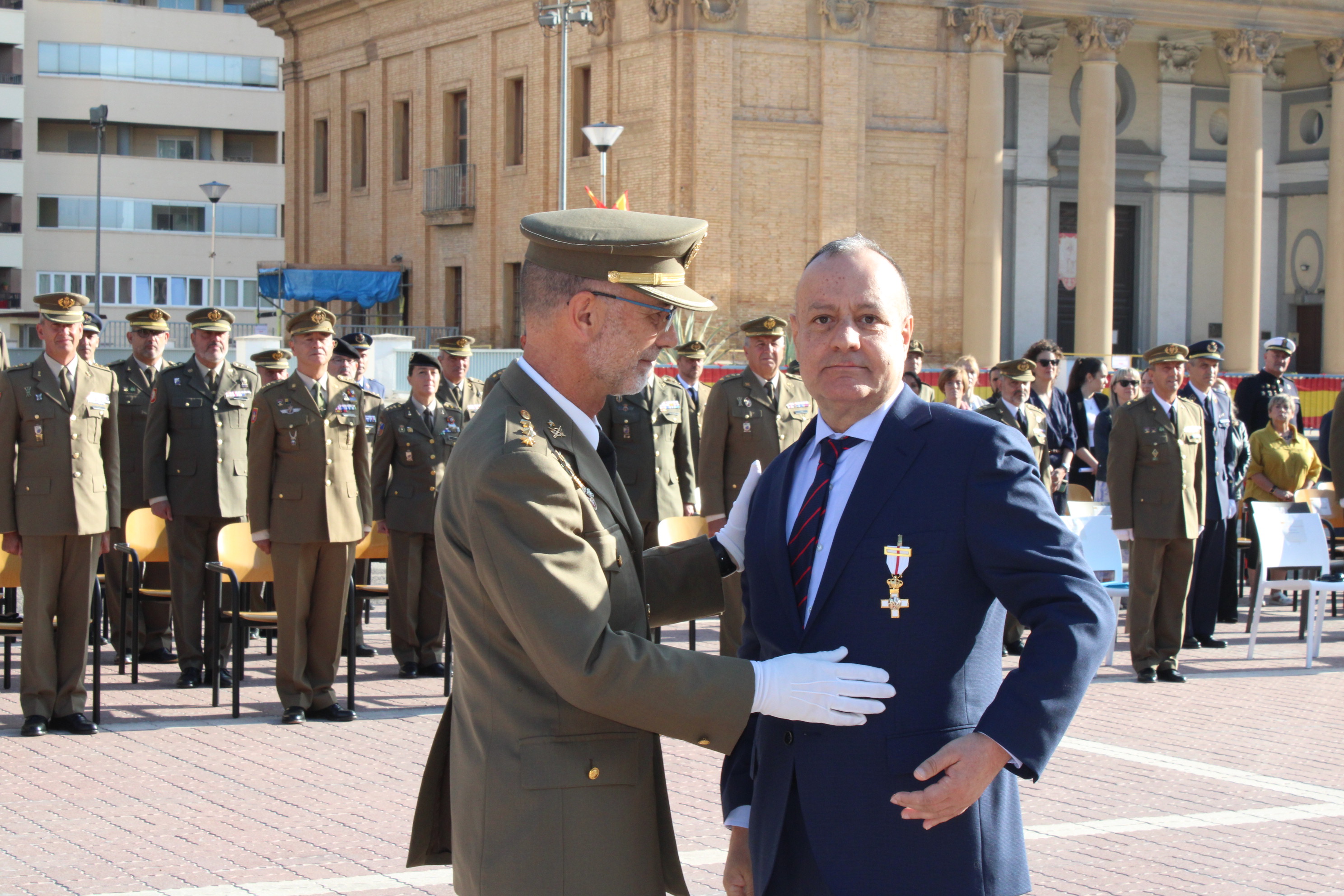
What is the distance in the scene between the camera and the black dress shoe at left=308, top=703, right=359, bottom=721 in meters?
9.22

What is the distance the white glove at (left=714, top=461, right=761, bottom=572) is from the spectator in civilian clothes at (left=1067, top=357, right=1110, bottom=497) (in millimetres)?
12731

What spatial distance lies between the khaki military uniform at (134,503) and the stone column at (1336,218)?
3235 cm

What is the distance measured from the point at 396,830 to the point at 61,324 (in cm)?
410

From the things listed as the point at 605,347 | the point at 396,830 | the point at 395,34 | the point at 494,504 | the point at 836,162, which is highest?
the point at 395,34

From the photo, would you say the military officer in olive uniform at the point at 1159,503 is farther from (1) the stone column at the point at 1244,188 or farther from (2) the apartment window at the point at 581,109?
(1) the stone column at the point at 1244,188

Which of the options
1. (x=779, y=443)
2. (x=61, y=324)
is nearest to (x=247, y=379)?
(x=61, y=324)

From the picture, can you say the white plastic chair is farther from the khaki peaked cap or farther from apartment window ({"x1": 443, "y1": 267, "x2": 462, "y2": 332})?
apartment window ({"x1": 443, "y1": 267, "x2": 462, "y2": 332})

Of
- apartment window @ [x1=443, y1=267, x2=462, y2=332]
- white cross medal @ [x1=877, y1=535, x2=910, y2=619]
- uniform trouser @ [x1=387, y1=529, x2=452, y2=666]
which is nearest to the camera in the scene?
white cross medal @ [x1=877, y1=535, x2=910, y2=619]

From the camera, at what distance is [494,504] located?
294 centimetres

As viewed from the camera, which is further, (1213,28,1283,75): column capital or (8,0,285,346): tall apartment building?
(8,0,285,346): tall apartment building

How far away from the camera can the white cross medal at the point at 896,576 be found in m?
3.04

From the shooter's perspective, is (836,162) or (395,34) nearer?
(836,162)

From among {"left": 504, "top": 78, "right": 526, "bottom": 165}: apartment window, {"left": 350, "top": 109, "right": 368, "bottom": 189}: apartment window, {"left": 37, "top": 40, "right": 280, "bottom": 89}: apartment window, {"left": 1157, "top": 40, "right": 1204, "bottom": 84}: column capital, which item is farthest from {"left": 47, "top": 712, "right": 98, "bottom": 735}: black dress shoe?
{"left": 37, "top": 40, "right": 280, "bottom": 89}: apartment window

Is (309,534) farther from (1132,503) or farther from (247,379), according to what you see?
(1132,503)
